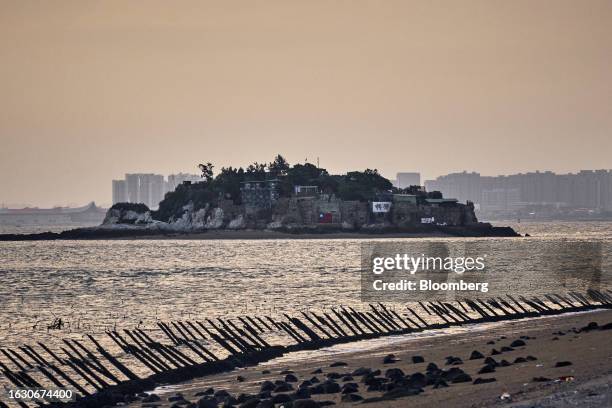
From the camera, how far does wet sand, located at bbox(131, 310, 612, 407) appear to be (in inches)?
822

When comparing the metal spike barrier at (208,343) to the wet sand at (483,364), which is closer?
the wet sand at (483,364)

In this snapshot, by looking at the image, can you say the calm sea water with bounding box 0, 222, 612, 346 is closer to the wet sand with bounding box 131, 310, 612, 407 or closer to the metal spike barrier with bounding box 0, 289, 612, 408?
the metal spike barrier with bounding box 0, 289, 612, 408

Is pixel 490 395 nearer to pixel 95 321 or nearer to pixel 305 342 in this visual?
pixel 305 342

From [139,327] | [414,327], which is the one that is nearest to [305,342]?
[414,327]

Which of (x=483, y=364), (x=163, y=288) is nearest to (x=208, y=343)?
(x=483, y=364)

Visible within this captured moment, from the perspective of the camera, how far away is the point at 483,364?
1101 inches

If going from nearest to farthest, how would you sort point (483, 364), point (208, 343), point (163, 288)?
point (483, 364) < point (208, 343) < point (163, 288)

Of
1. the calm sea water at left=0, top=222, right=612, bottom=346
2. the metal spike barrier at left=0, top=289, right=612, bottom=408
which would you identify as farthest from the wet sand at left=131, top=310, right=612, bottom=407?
the calm sea water at left=0, top=222, right=612, bottom=346

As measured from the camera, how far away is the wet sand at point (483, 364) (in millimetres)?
20875

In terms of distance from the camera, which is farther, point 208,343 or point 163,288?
point 163,288

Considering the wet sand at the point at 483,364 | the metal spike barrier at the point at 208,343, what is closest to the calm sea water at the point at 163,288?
the metal spike barrier at the point at 208,343

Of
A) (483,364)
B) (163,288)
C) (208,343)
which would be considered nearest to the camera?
(483,364)

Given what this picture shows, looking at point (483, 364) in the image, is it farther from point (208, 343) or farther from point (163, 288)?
point (163, 288)

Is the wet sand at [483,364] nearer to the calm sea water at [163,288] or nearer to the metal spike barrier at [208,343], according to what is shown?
the metal spike barrier at [208,343]
